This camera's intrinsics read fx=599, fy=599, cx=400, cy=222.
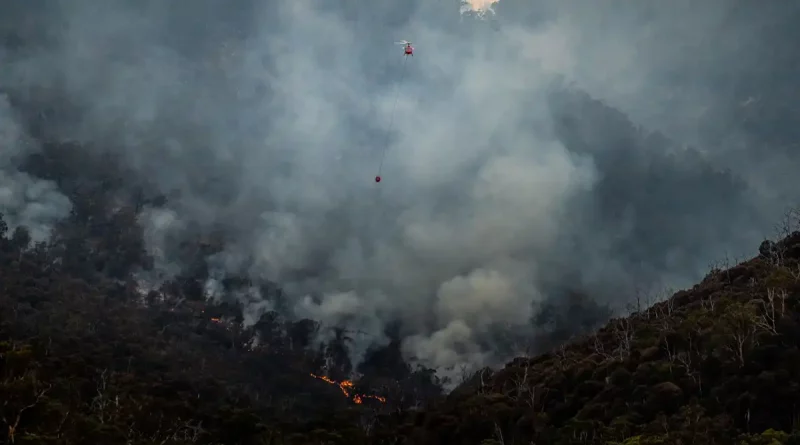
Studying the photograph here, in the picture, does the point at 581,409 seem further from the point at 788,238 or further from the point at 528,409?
the point at 788,238

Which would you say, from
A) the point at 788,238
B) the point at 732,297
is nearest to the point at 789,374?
the point at 732,297

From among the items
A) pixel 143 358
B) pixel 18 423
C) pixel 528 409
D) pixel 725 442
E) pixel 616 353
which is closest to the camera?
pixel 18 423

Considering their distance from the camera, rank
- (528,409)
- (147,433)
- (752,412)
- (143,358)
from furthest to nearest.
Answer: (143,358)
(528,409)
(147,433)
(752,412)

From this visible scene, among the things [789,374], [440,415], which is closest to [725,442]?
[789,374]

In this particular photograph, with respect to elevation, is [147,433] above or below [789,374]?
below

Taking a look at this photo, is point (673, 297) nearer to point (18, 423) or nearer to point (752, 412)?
point (752, 412)

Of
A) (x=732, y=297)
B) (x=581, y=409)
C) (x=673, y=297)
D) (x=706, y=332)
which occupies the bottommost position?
(x=581, y=409)

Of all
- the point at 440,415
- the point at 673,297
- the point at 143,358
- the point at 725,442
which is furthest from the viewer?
the point at 143,358

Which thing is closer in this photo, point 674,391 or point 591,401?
point 674,391

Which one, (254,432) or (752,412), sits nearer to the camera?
(752,412)
